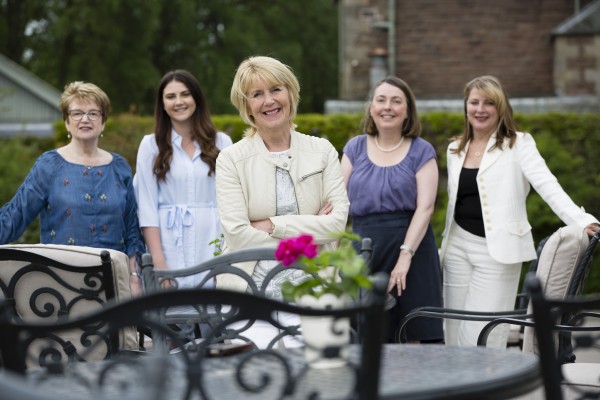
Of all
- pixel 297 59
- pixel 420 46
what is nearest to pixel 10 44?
pixel 297 59

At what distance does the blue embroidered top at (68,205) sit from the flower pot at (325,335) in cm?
271

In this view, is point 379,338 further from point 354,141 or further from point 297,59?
point 297,59

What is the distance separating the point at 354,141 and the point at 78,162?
5.23ft

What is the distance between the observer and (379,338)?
239cm

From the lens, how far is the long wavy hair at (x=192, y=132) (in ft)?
19.7

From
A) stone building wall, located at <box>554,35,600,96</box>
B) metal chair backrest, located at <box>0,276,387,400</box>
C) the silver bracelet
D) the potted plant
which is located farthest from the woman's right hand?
stone building wall, located at <box>554,35,600,96</box>

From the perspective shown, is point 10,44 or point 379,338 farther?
point 10,44

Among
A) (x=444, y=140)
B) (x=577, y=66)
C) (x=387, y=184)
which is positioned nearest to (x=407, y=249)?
(x=387, y=184)

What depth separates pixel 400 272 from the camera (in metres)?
5.71

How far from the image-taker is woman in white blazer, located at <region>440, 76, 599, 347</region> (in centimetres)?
578

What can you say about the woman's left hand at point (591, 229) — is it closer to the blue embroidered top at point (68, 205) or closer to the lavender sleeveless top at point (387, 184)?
the lavender sleeveless top at point (387, 184)

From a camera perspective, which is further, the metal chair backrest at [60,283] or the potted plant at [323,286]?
the metal chair backrest at [60,283]

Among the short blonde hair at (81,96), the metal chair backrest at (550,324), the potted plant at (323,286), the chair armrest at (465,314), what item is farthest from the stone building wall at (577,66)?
the metal chair backrest at (550,324)

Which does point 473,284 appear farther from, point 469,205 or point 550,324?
point 550,324
